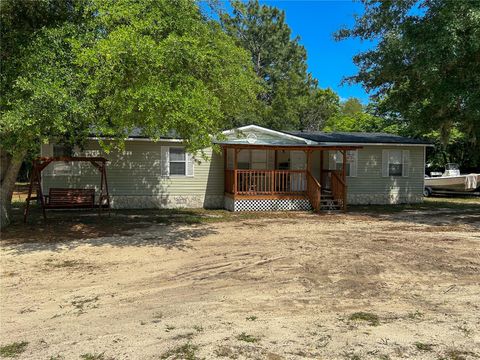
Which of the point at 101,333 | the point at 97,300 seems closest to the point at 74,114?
the point at 97,300

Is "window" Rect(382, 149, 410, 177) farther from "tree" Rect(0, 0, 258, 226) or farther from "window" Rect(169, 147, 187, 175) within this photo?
"tree" Rect(0, 0, 258, 226)

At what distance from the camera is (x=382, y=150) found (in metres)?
17.3

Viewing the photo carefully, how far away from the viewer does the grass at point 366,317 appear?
176 inches

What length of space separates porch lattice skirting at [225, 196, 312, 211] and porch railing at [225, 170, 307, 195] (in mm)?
274

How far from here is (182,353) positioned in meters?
3.75

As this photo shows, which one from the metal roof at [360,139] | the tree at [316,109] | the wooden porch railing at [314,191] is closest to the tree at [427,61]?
the metal roof at [360,139]

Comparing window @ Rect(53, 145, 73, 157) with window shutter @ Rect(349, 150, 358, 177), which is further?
window shutter @ Rect(349, 150, 358, 177)

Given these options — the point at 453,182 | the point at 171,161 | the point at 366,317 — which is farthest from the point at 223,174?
the point at 453,182

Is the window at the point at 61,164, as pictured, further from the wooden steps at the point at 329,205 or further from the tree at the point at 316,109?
the tree at the point at 316,109

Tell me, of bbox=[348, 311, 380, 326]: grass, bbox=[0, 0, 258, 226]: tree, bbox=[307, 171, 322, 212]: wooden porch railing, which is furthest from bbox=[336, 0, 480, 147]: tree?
bbox=[348, 311, 380, 326]: grass

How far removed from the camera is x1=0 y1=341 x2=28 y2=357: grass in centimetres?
379

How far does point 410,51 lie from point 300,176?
5537 mm

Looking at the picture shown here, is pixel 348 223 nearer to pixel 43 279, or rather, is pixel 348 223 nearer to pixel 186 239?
pixel 186 239

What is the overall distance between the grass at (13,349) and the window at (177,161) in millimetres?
11420
